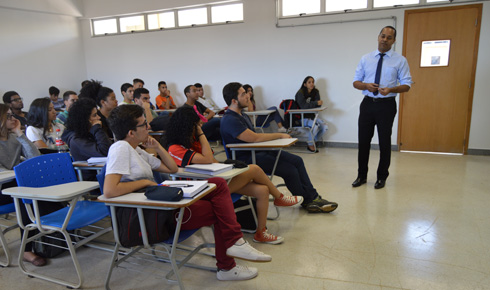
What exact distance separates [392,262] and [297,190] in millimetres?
978

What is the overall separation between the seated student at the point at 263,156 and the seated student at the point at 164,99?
417 centimetres

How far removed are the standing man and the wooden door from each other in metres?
2.18

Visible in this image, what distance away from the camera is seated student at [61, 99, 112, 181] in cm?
251

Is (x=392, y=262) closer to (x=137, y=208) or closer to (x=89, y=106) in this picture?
(x=137, y=208)

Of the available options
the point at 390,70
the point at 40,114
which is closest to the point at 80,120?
the point at 40,114

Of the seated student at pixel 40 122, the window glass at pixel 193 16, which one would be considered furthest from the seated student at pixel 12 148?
the window glass at pixel 193 16

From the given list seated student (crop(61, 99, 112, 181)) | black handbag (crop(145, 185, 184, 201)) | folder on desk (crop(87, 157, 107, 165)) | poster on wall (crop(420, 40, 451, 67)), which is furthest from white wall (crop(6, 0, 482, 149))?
black handbag (crop(145, 185, 184, 201))

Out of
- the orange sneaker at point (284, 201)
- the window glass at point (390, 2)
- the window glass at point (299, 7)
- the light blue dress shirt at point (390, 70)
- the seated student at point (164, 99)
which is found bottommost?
the orange sneaker at point (284, 201)

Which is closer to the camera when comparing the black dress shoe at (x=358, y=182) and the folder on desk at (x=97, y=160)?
the folder on desk at (x=97, y=160)

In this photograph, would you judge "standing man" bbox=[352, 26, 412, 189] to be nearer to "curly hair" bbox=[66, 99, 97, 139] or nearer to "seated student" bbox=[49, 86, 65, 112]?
"curly hair" bbox=[66, 99, 97, 139]

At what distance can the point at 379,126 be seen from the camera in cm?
361

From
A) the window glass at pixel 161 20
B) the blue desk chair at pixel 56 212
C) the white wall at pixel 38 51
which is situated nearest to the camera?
the blue desk chair at pixel 56 212

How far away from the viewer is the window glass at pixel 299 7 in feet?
19.2

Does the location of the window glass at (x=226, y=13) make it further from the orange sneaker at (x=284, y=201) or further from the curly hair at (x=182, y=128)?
the orange sneaker at (x=284, y=201)
